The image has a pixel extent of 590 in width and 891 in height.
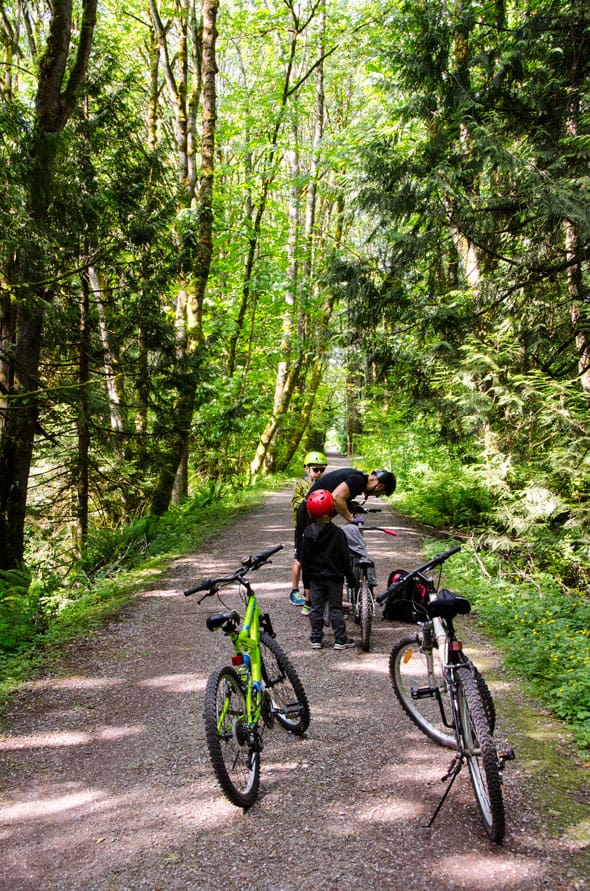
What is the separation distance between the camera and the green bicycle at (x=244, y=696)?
3.14 meters

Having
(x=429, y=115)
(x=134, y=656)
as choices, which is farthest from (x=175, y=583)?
(x=429, y=115)

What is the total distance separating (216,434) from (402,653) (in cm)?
1189

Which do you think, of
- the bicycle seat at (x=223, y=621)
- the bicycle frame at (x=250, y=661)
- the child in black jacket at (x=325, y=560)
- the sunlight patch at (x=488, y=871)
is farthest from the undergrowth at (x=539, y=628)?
the bicycle seat at (x=223, y=621)

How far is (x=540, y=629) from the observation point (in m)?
6.01

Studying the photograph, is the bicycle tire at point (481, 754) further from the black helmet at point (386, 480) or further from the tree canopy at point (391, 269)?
the tree canopy at point (391, 269)

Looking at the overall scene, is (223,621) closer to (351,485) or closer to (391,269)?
(351,485)

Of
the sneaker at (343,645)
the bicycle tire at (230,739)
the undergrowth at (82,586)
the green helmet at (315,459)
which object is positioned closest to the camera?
the bicycle tire at (230,739)

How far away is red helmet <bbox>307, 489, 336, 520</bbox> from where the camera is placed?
5414 mm

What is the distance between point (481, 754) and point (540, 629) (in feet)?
11.7

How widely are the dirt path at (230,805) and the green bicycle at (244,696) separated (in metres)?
0.25

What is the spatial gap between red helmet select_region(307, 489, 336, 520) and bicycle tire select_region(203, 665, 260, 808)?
221 centimetres

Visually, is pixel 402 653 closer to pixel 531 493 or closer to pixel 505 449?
pixel 531 493

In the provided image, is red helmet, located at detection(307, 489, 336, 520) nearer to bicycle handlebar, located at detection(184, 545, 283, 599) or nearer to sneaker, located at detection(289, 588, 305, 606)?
bicycle handlebar, located at detection(184, 545, 283, 599)

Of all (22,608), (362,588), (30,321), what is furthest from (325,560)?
(30,321)
